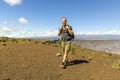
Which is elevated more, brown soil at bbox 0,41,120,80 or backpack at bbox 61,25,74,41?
backpack at bbox 61,25,74,41

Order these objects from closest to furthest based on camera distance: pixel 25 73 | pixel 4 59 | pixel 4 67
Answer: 1. pixel 25 73
2. pixel 4 67
3. pixel 4 59

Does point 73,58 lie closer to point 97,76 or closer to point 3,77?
point 97,76

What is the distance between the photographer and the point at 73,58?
16.2 m

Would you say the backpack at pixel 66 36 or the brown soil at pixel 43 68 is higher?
the backpack at pixel 66 36

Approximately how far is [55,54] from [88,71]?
13.9 feet

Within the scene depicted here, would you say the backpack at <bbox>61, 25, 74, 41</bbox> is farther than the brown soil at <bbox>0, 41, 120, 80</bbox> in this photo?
Yes

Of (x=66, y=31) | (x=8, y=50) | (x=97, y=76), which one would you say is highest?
(x=66, y=31)

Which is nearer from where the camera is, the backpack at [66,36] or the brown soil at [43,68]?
the brown soil at [43,68]

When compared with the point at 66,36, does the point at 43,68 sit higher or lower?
lower

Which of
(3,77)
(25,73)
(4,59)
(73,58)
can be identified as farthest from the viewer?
(73,58)

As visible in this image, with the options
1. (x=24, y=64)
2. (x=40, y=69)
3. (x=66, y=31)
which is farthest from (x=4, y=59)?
(x=66, y=31)

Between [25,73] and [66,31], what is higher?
[66,31]

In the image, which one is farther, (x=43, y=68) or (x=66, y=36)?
(x=66, y=36)

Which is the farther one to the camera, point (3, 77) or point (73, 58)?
point (73, 58)
